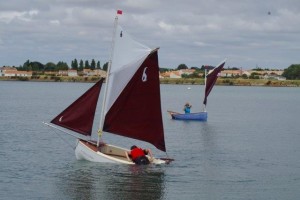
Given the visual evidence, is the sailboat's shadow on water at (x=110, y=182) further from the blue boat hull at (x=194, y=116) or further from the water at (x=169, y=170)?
the blue boat hull at (x=194, y=116)

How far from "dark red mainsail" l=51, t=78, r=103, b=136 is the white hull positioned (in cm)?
99

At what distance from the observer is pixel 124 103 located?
3656cm

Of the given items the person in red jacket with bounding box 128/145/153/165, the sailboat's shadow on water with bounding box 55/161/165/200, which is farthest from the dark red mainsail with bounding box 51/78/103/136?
the person in red jacket with bounding box 128/145/153/165

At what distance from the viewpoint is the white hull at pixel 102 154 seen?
1432 inches

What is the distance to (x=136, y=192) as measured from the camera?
30969 mm

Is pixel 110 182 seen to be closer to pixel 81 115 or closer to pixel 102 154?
pixel 102 154

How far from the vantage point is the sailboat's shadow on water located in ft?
100

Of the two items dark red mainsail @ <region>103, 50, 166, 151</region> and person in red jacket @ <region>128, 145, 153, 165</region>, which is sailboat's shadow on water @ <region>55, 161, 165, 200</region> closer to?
person in red jacket @ <region>128, 145, 153, 165</region>

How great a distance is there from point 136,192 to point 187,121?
132 ft

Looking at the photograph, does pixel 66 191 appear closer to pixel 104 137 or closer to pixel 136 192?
pixel 136 192

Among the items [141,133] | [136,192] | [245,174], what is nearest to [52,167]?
[141,133]

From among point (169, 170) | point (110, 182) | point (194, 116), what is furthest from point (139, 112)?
point (194, 116)

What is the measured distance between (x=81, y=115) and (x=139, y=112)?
3.22 m

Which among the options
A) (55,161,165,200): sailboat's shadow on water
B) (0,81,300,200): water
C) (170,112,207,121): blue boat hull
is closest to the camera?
(55,161,165,200): sailboat's shadow on water
